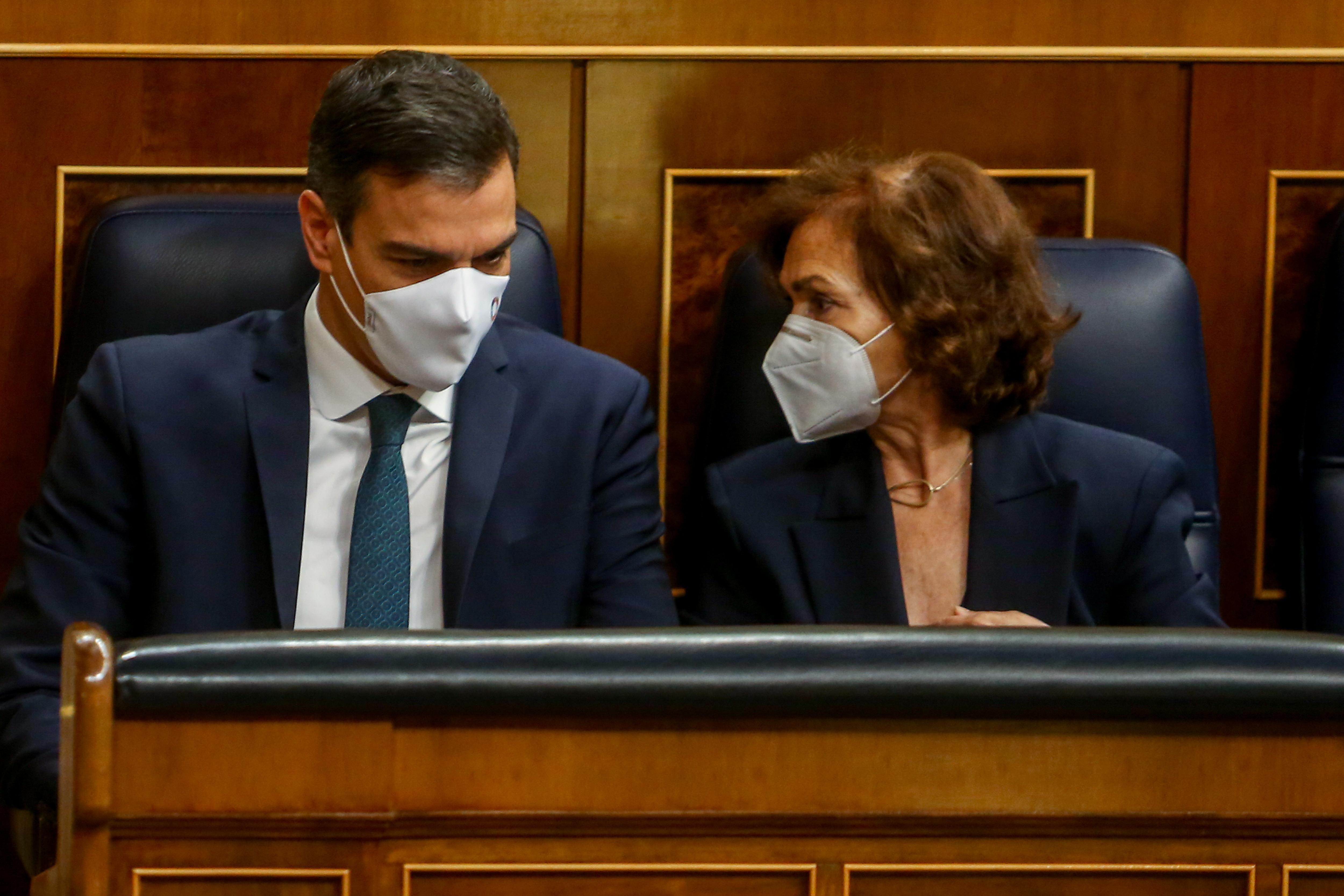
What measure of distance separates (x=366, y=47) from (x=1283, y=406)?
4.49 feet

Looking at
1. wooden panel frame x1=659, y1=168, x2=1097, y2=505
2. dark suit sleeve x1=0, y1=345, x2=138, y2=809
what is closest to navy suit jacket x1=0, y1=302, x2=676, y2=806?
dark suit sleeve x1=0, y1=345, x2=138, y2=809

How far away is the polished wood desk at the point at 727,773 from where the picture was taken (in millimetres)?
696

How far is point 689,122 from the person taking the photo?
1.95m

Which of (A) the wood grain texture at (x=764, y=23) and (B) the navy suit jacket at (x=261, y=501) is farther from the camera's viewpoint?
(A) the wood grain texture at (x=764, y=23)

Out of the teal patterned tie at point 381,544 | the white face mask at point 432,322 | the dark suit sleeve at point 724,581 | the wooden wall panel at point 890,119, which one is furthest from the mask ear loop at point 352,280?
the wooden wall panel at point 890,119

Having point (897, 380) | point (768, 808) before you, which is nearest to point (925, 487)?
point (897, 380)

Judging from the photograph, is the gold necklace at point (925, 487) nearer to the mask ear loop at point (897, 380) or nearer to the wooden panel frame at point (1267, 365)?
the mask ear loop at point (897, 380)

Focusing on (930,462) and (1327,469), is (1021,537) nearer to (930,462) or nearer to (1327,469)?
(930,462)

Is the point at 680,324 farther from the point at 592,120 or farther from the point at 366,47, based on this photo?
the point at 366,47

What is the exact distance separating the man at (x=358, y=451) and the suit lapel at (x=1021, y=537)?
1.18ft

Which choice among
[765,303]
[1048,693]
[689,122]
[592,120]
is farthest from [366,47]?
[1048,693]

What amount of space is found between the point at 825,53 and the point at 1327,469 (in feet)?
2.79

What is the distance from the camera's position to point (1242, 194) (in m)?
1.96

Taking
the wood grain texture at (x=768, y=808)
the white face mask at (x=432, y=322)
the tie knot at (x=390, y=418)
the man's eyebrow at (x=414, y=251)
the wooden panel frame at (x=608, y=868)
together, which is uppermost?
the man's eyebrow at (x=414, y=251)
